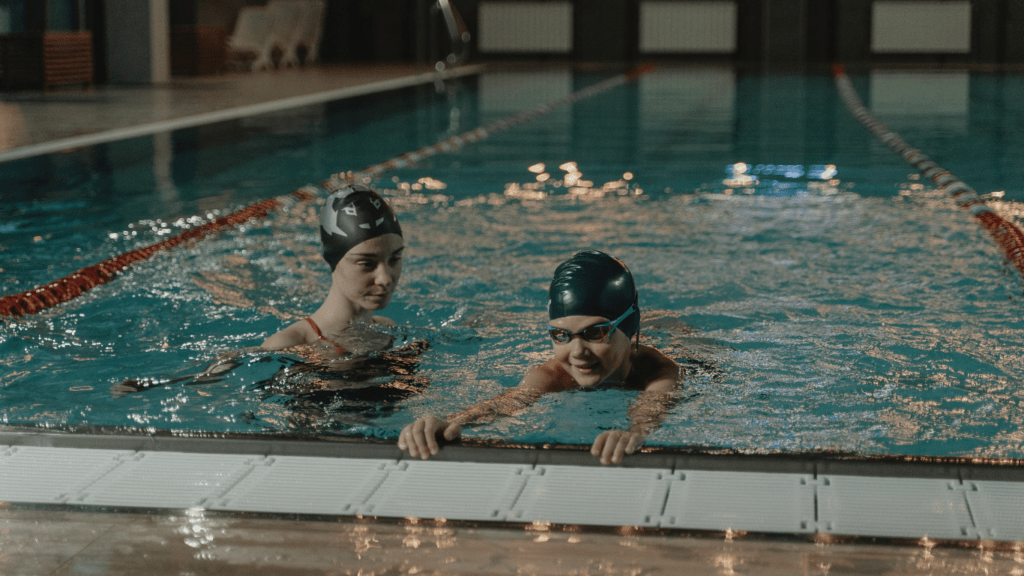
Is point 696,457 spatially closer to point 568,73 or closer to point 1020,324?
point 1020,324

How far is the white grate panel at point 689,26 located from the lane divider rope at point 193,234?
41.6 ft

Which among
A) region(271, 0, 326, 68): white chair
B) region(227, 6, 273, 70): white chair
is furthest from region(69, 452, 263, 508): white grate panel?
region(271, 0, 326, 68): white chair

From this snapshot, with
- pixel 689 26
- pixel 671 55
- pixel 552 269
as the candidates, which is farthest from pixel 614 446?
pixel 671 55

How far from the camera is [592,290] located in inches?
117

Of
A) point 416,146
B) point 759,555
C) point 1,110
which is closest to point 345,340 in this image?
point 759,555

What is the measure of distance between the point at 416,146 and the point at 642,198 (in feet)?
10.9

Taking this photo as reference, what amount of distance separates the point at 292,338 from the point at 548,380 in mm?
910

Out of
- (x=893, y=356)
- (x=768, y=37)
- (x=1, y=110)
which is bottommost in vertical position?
(x=893, y=356)

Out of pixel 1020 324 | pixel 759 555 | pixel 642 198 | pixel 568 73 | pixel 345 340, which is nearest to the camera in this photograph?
pixel 759 555

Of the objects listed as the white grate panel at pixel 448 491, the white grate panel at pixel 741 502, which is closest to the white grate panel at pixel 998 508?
the white grate panel at pixel 741 502

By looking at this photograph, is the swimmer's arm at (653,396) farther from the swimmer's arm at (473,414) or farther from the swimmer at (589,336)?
the swimmer's arm at (473,414)

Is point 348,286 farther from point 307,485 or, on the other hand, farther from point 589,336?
point 307,485

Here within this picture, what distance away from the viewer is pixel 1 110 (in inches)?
452

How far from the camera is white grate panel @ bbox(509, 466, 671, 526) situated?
2322mm
